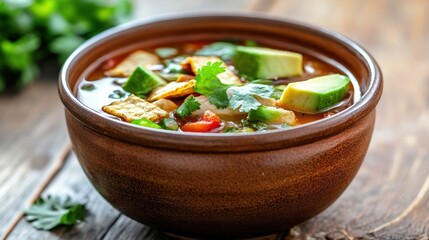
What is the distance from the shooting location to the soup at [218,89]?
1.99m

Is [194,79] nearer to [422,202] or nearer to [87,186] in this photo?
[87,186]

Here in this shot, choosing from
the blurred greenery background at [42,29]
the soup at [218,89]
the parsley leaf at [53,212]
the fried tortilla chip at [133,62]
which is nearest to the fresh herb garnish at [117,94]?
the soup at [218,89]

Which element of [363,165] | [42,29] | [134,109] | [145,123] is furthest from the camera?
[42,29]

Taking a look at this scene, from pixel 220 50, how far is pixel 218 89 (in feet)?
1.51

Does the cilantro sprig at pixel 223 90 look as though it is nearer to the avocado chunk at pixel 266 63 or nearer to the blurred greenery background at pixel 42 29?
the avocado chunk at pixel 266 63

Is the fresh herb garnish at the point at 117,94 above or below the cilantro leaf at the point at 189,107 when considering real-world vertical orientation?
below

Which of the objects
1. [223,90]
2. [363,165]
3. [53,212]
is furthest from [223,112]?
[363,165]

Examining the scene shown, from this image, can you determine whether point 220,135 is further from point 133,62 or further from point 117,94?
point 133,62

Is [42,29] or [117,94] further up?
[117,94]

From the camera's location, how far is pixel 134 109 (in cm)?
204

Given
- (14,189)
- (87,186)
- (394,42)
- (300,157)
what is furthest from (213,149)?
(394,42)

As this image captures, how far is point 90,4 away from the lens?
11.1 ft

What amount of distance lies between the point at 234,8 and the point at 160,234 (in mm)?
1862

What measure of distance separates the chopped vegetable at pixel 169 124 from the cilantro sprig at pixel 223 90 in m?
0.12
